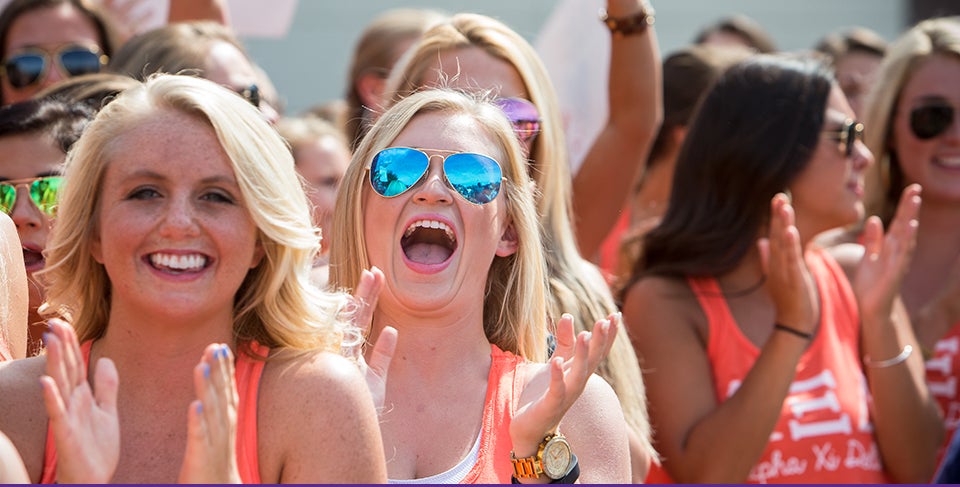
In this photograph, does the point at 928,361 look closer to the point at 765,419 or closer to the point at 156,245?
the point at 765,419

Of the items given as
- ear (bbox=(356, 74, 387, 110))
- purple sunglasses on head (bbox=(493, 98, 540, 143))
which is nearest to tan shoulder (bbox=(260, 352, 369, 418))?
purple sunglasses on head (bbox=(493, 98, 540, 143))

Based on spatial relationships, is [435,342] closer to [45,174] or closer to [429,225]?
[429,225]

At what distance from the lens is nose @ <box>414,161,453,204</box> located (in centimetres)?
283

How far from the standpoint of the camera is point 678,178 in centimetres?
416

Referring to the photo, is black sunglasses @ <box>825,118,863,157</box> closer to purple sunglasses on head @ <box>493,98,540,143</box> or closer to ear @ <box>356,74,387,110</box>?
purple sunglasses on head @ <box>493,98,540,143</box>

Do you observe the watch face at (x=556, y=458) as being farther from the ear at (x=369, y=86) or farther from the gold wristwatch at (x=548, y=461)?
the ear at (x=369, y=86)

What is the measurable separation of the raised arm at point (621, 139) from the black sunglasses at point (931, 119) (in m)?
1.07

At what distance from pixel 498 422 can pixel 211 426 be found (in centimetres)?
79

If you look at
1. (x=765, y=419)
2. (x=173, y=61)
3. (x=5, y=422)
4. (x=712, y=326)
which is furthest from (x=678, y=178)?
(x=5, y=422)

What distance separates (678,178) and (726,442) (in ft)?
3.10

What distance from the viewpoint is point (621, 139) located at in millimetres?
4172

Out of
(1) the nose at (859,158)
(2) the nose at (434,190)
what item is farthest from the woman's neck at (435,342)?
(1) the nose at (859,158)

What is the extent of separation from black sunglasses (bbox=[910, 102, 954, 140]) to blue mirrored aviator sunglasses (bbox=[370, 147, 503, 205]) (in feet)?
7.72

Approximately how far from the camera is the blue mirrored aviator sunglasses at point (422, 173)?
2.86 metres
